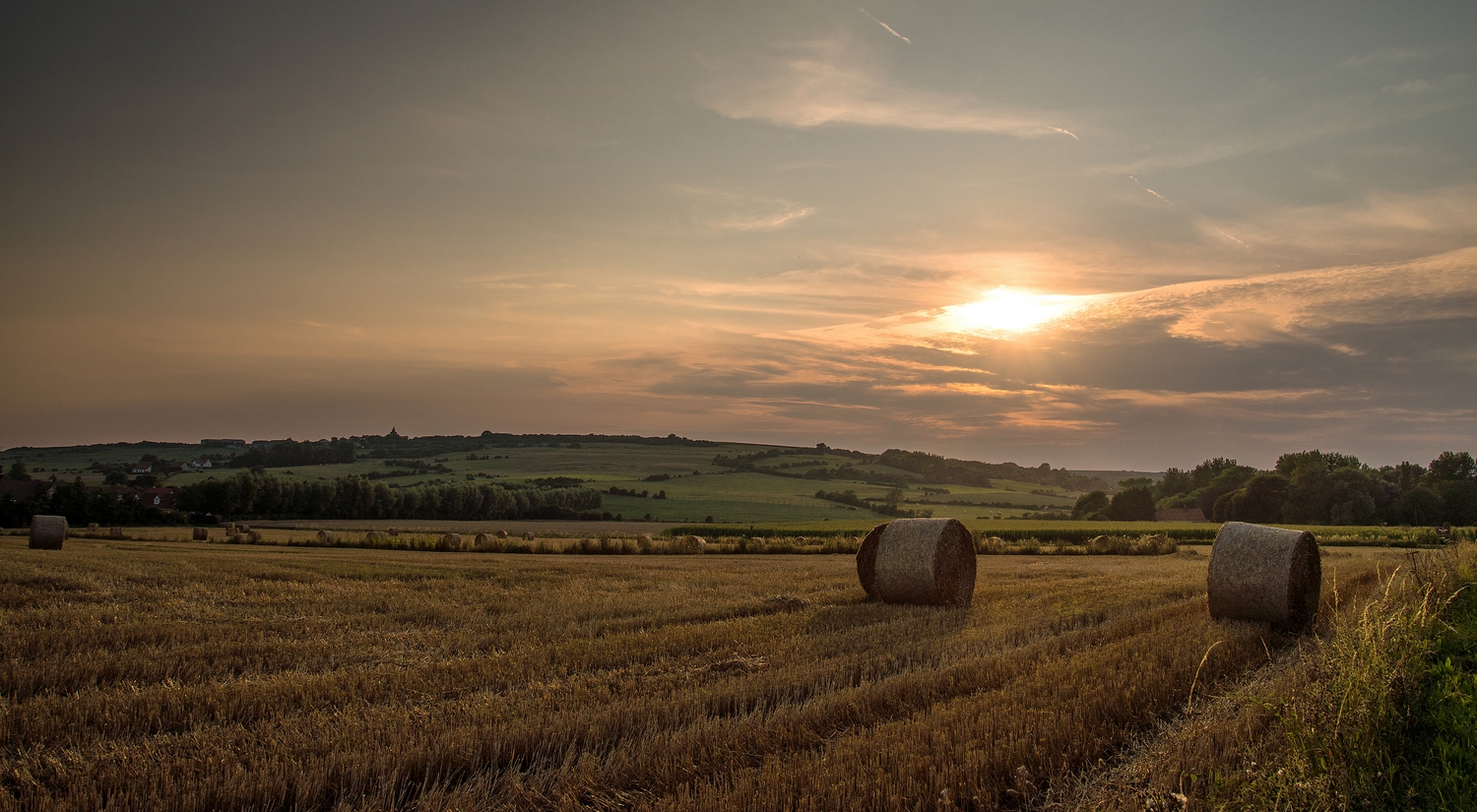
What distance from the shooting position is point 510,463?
4112 inches

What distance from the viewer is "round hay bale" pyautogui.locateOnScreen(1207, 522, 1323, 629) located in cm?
1282

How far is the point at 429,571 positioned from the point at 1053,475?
12963 centimetres

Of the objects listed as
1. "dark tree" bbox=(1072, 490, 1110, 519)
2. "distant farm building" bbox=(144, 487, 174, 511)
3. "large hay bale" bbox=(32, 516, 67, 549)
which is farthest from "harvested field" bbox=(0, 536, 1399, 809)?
"dark tree" bbox=(1072, 490, 1110, 519)

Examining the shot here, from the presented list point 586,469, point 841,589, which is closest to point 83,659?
point 841,589

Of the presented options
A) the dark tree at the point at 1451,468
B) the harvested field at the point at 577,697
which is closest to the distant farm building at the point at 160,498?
the harvested field at the point at 577,697

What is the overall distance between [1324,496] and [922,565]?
6814cm

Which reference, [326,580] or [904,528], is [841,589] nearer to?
[904,528]

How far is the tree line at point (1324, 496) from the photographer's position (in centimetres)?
6719

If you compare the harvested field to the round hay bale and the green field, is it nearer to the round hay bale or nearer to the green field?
the round hay bale

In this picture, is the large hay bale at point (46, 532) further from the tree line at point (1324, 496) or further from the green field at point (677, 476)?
the tree line at point (1324, 496)

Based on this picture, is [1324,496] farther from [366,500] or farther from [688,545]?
[366,500]

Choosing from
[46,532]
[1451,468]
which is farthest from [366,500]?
[1451,468]

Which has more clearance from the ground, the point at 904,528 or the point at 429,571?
the point at 904,528

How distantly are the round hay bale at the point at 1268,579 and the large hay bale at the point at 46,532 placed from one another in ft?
107
